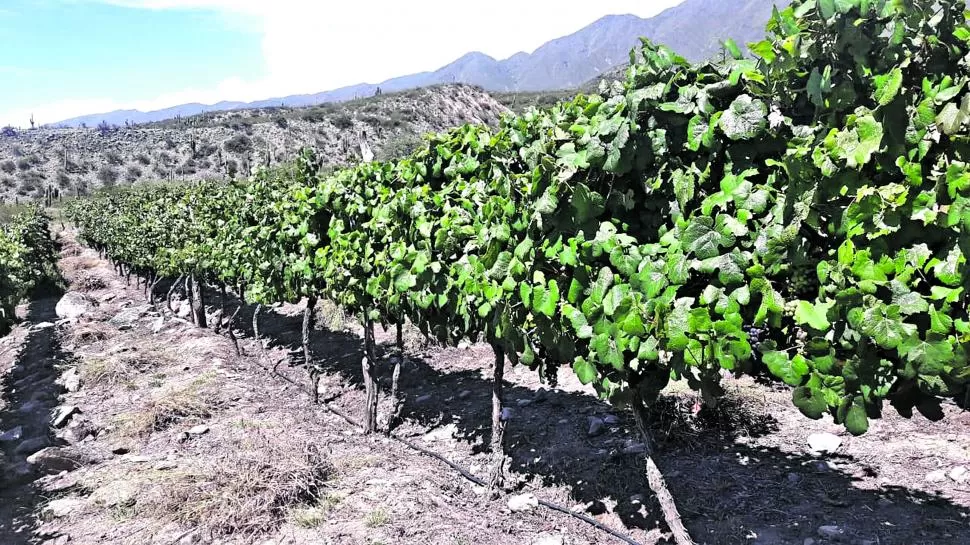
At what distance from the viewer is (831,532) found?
3939 mm

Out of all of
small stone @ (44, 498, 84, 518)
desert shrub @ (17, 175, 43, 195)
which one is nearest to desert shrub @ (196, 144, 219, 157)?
desert shrub @ (17, 175, 43, 195)

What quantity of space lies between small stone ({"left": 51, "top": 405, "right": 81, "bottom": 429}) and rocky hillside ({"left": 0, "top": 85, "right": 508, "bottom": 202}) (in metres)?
50.0

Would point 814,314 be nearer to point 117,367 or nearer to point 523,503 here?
point 523,503

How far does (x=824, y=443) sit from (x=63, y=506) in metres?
7.29

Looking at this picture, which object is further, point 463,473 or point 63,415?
point 63,415

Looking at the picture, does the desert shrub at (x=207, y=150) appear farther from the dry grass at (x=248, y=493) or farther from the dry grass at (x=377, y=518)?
the dry grass at (x=377, y=518)

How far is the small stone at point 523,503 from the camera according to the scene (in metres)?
4.79

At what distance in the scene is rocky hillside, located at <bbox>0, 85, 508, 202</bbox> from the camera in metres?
61.6

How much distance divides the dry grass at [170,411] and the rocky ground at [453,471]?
30 millimetres

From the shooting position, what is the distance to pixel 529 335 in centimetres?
396

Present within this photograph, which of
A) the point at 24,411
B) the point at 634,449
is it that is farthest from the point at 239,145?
the point at 634,449

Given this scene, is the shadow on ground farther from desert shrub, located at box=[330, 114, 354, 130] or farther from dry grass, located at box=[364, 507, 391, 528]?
desert shrub, located at box=[330, 114, 354, 130]

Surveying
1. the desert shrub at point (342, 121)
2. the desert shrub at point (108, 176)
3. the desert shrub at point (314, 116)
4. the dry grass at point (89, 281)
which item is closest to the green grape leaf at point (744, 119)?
the dry grass at point (89, 281)

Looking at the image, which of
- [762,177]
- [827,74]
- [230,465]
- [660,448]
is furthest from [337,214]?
[827,74]
